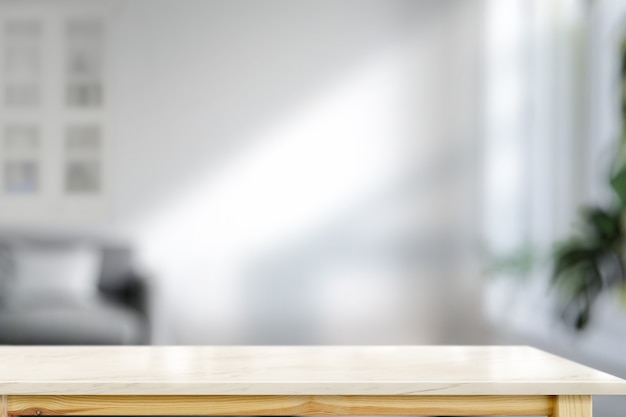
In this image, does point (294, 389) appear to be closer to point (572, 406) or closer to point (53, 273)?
point (572, 406)

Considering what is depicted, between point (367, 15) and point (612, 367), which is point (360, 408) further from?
point (367, 15)

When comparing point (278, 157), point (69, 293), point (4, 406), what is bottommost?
point (4, 406)

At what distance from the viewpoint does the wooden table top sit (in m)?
1.07

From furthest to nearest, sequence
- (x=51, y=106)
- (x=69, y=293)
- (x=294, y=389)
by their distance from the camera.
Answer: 1. (x=51, y=106)
2. (x=69, y=293)
3. (x=294, y=389)

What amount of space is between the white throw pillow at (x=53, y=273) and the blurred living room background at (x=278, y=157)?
0.20 meters

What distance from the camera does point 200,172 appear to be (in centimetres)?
447

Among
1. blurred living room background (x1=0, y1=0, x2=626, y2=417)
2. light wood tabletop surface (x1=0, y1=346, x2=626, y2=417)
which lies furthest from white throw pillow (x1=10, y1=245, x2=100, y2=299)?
light wood tabletop surface (x1=0, y1=346, x2=626, y2=417)

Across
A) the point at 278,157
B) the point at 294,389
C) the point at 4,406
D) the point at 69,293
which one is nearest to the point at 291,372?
the point at 294,389

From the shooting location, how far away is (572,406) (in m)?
1.12

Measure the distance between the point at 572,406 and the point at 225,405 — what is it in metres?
0.50

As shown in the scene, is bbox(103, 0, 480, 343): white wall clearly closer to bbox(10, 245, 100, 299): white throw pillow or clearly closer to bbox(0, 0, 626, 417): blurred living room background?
bbox(0, 0, 626, 417): blurred living room background

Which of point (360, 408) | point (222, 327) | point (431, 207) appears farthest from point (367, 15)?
point (360, 408)

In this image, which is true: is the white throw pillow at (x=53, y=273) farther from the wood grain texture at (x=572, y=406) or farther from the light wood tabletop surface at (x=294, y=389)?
the wood grain texture at (x=572, y=406)

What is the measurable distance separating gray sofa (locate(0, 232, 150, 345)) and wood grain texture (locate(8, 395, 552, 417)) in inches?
98.2
